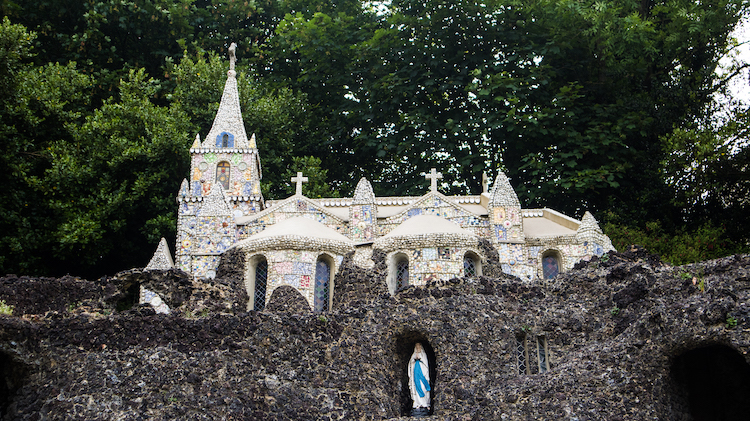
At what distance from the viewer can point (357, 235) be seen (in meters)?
27.3

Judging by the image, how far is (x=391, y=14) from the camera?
42.1 metres

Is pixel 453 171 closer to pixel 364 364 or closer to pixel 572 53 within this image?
pixel 572 53

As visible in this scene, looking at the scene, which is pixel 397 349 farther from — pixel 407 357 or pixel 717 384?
pixel 717 384

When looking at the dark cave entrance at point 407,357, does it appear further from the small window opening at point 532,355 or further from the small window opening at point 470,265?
the small window opening at point 470,265

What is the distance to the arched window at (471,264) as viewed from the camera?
25969 mm

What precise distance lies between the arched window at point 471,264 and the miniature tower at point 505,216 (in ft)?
4.37

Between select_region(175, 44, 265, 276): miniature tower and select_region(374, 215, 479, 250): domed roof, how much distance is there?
5723mm

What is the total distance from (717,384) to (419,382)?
23.9 feet

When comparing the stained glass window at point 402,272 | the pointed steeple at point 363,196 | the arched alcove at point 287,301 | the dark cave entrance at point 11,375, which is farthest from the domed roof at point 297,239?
the dark cave entrance at point 11,375

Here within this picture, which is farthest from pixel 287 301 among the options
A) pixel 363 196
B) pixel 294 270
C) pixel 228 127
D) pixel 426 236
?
pixel 228 127

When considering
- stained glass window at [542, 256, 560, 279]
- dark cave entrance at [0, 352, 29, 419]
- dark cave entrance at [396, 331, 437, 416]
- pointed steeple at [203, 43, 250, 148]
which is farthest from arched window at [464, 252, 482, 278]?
dark cave entrance at [0, 352, 29, 419]

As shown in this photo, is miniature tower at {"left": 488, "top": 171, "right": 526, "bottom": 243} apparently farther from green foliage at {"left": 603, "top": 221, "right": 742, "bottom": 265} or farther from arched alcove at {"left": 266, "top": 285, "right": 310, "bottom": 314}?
arched alcove at {"left": 266, "top": 285, "right": 310, "bottom": 314}

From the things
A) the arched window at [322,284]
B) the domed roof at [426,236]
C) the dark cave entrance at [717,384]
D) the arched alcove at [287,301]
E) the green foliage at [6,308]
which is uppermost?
the domed roof at [426,236]

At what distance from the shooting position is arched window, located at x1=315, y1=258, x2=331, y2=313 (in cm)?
2561
